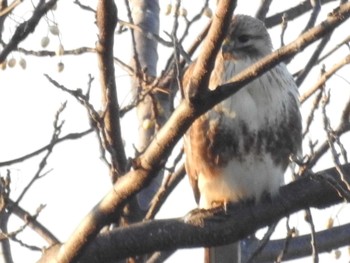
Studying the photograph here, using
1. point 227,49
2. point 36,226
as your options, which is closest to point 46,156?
point 36,226

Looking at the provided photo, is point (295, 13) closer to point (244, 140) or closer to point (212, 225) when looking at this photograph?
point (244, 140)

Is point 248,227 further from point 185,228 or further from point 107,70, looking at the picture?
point 107,70

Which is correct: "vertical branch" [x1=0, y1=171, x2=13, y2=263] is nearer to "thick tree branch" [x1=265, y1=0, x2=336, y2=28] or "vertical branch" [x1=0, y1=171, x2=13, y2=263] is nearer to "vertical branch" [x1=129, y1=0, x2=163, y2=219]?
"vertical branch" [x1=129, y1=0, x2=163, y2=219]

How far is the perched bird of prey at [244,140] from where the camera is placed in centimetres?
440

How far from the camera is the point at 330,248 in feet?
15.0

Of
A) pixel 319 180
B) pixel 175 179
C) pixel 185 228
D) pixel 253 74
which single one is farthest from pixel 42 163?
pixel 253 74

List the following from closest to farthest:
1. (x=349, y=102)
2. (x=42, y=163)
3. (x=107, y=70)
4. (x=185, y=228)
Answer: (x=185, y=228) → (x=107, y=70) → (x=42, y=163) → (x=349, y=102)

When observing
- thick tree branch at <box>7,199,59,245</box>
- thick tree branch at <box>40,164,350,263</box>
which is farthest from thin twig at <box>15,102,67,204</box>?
thick tree branch at <box>40,164,350,263</box>

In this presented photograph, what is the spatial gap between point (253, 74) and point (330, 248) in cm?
192

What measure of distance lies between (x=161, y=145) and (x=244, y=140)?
1.43 meters

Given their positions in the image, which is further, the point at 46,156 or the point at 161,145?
the point at 46,156

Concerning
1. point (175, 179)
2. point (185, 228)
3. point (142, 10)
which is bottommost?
point (185, 228)

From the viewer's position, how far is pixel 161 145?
9.91ft

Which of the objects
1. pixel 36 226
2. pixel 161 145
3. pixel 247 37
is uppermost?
pixel 247 37
